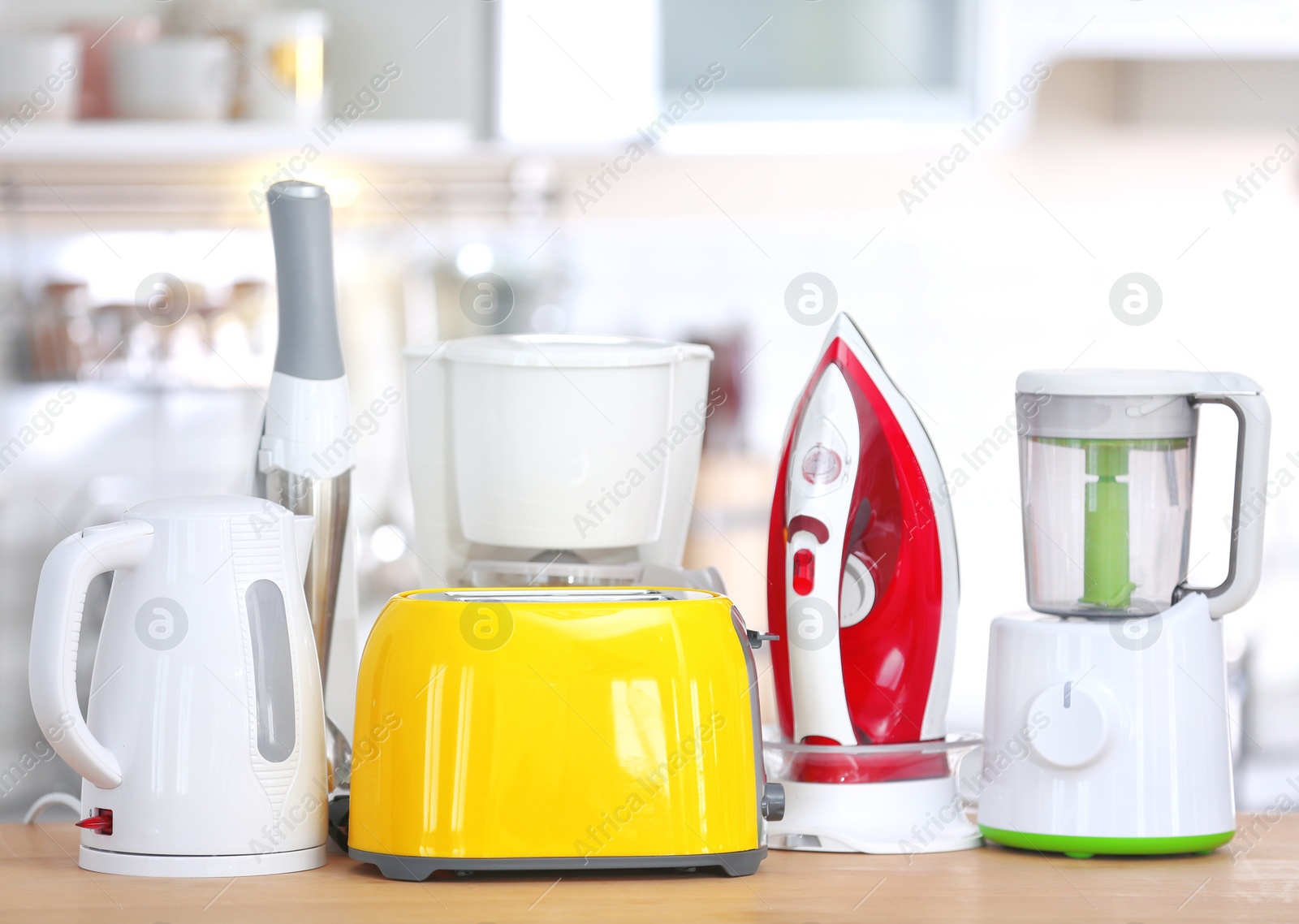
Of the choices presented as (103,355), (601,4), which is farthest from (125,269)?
(601,4)

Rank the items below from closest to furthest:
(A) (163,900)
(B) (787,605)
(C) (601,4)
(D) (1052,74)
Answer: (A) (163,900), (B) (787,605), (C) (601,4), (D) (1052,74)

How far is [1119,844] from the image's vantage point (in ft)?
2.73

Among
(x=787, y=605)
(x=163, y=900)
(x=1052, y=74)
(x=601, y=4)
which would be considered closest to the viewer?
(x=163, y=900)

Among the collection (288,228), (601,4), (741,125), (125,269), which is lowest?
(288,228)

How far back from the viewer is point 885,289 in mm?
2402

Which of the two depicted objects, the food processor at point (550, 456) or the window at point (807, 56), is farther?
the window at point (807, 56)

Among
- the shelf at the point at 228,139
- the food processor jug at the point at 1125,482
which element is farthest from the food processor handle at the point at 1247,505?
the shelf at the point at 228,139

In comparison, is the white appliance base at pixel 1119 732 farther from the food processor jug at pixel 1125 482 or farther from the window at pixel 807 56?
the window at pixel 807 56

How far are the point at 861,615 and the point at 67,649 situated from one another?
0.46 meters

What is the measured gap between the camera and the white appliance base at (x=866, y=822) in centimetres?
86

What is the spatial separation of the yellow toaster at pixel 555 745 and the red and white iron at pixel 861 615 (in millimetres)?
90

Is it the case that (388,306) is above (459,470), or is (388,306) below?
above

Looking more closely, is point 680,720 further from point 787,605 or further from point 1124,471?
point 1124,471

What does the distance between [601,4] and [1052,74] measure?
0.81 m
